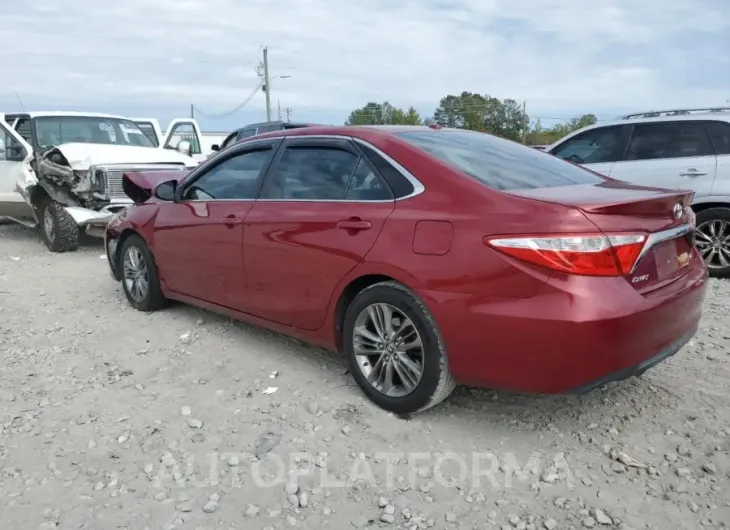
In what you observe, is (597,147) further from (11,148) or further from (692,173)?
(11,148)

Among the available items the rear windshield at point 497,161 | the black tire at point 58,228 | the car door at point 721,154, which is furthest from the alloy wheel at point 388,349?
the black tire at point 58,228

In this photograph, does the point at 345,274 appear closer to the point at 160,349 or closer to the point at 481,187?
the point at 481,187

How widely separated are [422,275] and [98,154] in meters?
7.09

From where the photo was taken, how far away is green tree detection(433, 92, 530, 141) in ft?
201

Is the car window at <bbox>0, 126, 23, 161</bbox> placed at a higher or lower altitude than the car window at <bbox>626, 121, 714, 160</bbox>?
lower

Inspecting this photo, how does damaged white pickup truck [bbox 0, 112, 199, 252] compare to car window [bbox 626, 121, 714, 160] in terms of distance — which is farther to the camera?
damaged white pickup truck [bbox 0, 112, 199, 252]

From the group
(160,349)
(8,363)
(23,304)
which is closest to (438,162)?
(160,349)

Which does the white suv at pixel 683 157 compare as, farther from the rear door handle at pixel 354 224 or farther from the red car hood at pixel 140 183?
the red car hood at pixel 140 183

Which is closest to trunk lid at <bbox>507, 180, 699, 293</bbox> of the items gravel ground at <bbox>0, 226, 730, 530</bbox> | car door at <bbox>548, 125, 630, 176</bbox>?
gravel ground at <bbox>0, 226, 730, 530</bbox>

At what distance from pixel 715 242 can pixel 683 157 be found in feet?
3.11

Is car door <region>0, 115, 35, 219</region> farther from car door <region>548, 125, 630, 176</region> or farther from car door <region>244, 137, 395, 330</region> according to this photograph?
car door <region>548, 125, 630, 176</region>

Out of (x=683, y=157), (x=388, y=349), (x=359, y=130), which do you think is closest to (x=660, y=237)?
(x=388, y=349)

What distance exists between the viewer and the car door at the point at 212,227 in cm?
427

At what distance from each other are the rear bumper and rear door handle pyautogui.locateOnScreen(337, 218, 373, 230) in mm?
518
